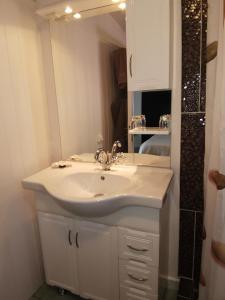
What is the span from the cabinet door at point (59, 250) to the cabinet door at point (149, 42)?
948 millimetres

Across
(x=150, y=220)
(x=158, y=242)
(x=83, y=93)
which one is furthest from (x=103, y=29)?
(x=158, y=242)

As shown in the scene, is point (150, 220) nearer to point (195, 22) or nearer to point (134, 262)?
point (134, 262)

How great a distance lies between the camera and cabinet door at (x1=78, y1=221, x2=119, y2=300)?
3.97ft

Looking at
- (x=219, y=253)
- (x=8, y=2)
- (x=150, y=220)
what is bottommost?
(x=219, y=253)

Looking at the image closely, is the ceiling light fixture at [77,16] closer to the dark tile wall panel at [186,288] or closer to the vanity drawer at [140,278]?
the vanity drawer at [140,278]

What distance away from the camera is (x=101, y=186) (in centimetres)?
142

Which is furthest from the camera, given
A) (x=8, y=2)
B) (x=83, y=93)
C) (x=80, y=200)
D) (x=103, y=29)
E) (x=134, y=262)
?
(x=83, y=93)

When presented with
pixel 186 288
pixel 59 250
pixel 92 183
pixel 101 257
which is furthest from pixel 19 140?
pixel 186 288

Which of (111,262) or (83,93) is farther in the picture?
(83,93)

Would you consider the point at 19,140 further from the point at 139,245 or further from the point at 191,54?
the point at 191,54

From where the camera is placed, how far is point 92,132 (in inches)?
63.8

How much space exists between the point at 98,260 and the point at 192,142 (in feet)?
2.93

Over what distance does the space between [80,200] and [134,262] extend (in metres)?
0.47

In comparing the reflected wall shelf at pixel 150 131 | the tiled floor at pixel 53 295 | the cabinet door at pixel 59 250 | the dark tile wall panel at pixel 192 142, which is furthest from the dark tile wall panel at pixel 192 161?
the cabinet door at pixel 59 250
